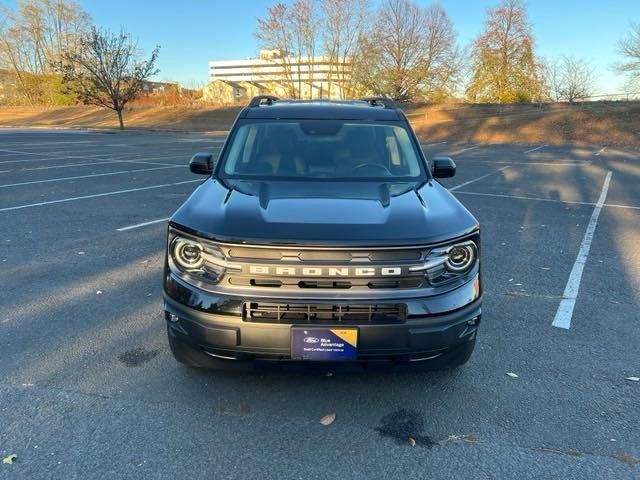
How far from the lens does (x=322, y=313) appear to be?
259cm

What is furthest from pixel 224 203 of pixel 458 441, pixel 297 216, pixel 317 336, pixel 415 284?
pixel 458 441

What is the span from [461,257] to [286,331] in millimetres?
1071

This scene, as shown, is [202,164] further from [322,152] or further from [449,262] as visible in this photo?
[449,262]

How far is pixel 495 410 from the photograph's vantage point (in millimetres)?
2926

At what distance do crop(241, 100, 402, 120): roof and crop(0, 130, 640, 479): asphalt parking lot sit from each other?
75.8 inches

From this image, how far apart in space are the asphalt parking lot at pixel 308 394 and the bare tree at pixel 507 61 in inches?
1828

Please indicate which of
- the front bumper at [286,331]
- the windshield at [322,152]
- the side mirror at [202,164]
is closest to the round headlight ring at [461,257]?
the front bumper at [286,331]

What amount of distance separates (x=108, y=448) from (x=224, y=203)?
1.49 m

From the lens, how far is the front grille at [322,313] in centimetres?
258

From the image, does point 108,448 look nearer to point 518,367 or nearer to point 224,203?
point 224,203

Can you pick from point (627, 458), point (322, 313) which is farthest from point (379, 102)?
point (627, 458)

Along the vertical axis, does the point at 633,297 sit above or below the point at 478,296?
below

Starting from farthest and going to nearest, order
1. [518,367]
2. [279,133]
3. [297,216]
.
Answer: [279,133], [518,367], [297,216]

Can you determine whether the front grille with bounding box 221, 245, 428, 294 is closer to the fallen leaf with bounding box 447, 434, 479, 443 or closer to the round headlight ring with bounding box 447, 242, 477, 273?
the round headlight ring with bounding box 447, 242, 477, 273
